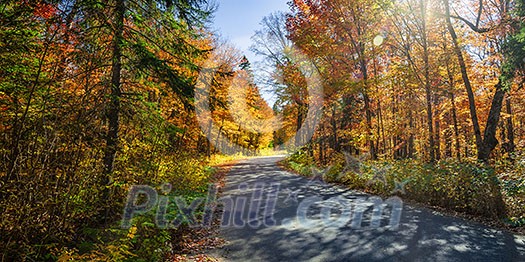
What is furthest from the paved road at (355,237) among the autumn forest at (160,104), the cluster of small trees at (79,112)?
the cluster of small trees at (79,112)

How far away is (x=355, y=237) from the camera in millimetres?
6129

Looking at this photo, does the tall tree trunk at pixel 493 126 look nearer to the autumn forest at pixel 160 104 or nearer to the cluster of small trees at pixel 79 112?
the autumn forest at pixel 160 104

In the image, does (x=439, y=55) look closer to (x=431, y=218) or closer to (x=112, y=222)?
(x=431, y=218)

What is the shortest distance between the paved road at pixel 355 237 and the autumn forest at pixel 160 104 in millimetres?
891

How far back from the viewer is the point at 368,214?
8039 millimetres

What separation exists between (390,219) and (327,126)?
15495 millimetres

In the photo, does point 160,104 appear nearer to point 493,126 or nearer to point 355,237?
point 355,237

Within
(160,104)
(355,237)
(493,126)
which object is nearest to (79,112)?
(355,237)

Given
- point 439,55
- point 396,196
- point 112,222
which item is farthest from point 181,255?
point 439,55

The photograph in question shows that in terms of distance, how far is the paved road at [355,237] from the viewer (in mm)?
5234

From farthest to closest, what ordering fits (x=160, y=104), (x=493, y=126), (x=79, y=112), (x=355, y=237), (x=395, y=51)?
1. (x=395, y=51)
2. (x=160, y=104)
3. (x=493, y=126)
4. (x=355, y=237)
5. (x=79, y=112)

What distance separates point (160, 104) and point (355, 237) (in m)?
8.39

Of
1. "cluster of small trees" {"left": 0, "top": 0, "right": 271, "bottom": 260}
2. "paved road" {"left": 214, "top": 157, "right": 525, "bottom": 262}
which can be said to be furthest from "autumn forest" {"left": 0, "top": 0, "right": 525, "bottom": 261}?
"paved road" {"left": 214, "top": 157, "right": 525, "bottom": 262}

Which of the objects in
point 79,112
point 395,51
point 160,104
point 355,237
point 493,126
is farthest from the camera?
point 395,51
